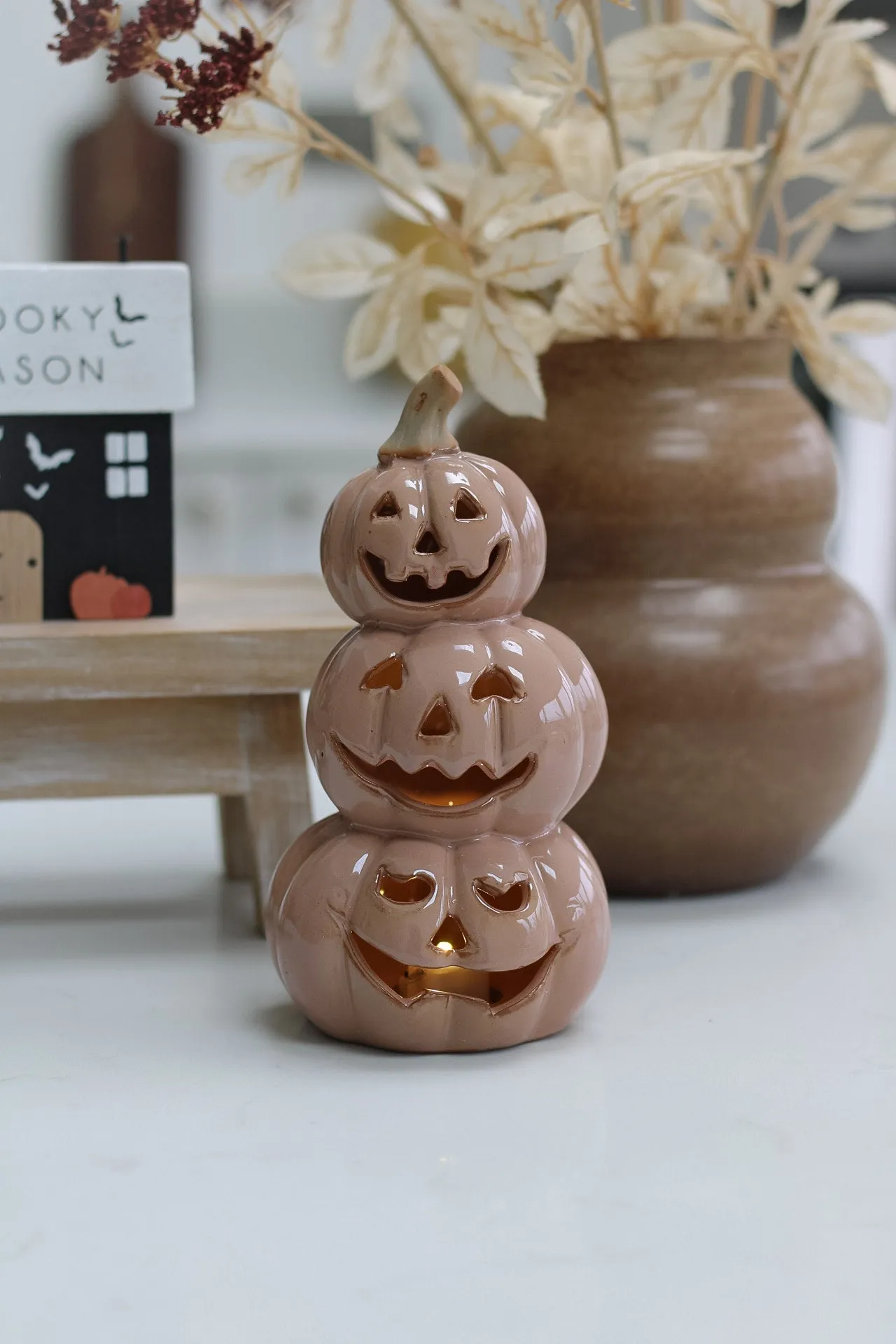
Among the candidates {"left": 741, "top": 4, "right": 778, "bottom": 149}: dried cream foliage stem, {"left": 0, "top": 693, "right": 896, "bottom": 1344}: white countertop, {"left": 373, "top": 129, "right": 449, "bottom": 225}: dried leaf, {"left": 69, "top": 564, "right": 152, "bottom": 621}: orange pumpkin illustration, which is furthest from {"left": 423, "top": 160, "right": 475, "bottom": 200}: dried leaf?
{"left": 0, "top": 693, "right": 896, "bottom": 1344}: white countertop

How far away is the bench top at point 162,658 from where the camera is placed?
22.9 inches

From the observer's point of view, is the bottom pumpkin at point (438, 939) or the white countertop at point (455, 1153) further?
the bottom pumpkin at point (438, 939)

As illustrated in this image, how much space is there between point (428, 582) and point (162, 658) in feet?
0.50

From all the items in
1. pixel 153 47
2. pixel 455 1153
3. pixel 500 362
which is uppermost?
pixel 153 47

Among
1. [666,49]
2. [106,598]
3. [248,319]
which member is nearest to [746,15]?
[666,49]

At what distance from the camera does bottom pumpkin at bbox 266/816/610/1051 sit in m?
0.47

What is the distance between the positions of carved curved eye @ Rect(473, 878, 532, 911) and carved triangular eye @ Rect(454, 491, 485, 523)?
113 millimetres

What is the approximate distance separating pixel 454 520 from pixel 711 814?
0.22m

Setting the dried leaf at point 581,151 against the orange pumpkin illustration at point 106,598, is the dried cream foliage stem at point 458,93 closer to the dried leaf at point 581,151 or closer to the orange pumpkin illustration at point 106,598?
the dried leaf at point 581,151

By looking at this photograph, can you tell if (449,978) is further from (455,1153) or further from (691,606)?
(691,606)

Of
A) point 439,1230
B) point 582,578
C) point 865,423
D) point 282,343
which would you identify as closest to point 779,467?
point 582,578

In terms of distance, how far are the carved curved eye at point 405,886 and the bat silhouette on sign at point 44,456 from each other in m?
0.24

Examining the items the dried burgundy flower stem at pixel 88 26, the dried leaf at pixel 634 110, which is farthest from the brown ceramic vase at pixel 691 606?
the dried burgundy flower stem at pixel 88 26

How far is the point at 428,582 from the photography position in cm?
48
